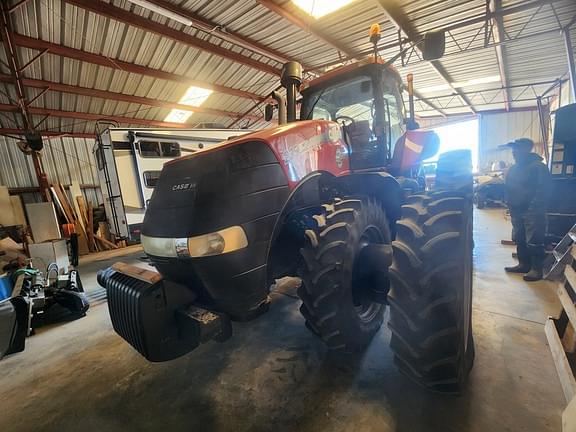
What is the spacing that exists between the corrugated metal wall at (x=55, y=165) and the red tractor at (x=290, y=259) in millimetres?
12247

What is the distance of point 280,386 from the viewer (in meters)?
1.78

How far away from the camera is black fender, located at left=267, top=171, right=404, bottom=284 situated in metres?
1.70

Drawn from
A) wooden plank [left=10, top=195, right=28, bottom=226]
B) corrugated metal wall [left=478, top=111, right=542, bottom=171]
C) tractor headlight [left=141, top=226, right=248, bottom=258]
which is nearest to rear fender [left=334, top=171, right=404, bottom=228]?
tractor headlight [left=141, top=226, right=248, bottom=258]

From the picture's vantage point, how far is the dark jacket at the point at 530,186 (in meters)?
3.29

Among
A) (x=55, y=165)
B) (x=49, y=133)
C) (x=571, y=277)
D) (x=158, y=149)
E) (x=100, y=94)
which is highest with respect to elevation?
(x=100, y=94)

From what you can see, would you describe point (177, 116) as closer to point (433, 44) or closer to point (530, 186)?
point (433, 44)

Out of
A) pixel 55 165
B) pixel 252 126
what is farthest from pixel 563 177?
pixel 55 165

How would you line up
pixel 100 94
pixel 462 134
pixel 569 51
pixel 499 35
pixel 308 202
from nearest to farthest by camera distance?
pixel 308 202
pixel 499 35
pixel 569 51
pixel 100 94
pixel 462 134

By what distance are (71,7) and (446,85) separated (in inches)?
511

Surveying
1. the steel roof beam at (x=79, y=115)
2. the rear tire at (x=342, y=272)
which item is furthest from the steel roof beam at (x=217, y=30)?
the rear tire at (x=342, y=272)

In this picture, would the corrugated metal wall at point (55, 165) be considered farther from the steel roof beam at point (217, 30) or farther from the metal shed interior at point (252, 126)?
the steel roof beam at point (217, 30)

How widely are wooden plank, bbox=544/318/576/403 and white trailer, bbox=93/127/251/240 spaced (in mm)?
5365

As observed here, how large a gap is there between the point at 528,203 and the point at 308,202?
10.9ft

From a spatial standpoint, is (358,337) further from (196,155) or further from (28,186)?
(28,186)
